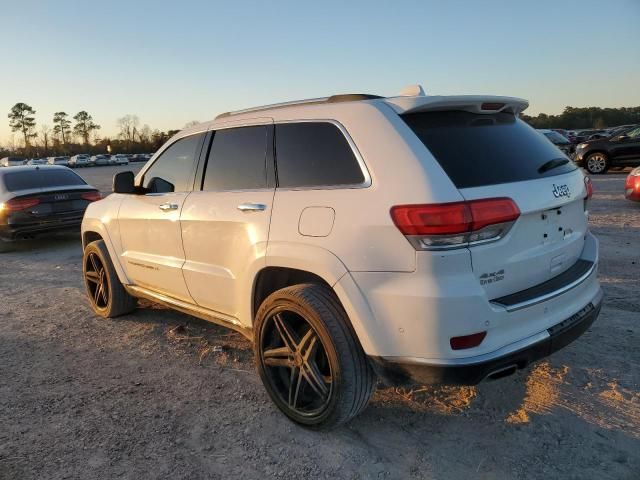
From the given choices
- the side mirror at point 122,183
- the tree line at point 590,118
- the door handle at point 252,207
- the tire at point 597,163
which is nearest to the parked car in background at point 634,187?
the tire at point 597,163

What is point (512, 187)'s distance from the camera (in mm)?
2582

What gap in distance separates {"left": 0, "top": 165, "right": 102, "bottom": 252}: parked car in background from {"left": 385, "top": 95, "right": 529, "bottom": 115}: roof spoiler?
8097 mm

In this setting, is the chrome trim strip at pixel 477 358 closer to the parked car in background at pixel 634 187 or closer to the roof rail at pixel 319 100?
the roof rail at pixel 319 100

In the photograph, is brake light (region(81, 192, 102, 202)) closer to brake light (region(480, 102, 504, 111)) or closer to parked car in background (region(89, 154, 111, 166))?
brake light (region(480, 102, 504, 111))

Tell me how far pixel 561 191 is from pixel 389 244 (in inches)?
43.7

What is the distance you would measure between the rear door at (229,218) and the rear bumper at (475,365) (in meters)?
1.04

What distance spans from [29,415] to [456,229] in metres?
2.96

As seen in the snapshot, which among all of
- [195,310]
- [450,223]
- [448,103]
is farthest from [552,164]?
[195,310]

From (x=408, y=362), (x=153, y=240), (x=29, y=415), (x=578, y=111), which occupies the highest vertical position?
(x=578, y=111)

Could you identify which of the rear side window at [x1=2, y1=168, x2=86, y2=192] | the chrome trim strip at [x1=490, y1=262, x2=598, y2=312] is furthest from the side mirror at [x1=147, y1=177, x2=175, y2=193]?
the rear side window at [x1=2, y1=168, x2=86, y2=192]

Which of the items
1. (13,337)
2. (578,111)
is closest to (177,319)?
(13,337)

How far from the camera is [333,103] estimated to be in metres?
3.03

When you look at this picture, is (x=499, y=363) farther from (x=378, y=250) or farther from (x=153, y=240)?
(x=153, y=240)

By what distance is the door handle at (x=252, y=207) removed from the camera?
3.17 m
